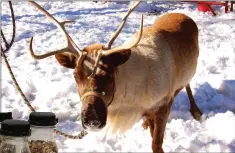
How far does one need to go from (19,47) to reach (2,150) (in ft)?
9.17

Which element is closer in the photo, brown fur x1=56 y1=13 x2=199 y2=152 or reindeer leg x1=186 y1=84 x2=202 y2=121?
brown fur x1=56 y1=13 x2=199 y2=152

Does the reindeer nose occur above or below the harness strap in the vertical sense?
below

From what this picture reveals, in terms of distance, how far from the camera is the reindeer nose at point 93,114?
1.34m

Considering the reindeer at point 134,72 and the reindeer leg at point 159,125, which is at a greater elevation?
the reindeer at point 134,72

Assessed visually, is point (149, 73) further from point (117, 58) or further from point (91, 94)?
point (91, 94)

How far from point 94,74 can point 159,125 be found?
1.98ft

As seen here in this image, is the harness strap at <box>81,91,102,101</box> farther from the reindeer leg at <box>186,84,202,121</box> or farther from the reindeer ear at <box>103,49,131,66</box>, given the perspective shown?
the reindeer leg at <box>186,84,202,121</box>

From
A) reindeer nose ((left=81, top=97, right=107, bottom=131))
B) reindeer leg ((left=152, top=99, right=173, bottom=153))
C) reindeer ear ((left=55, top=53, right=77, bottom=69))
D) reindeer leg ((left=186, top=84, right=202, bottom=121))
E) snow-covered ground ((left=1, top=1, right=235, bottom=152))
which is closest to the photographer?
reindeer nose ((left=81, top=97, right=107, bottom=131))

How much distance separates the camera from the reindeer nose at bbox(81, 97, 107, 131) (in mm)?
1344

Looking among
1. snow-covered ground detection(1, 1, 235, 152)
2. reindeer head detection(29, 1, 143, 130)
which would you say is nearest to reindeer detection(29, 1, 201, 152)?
reindeer head detection(29, 1, 143, 130)

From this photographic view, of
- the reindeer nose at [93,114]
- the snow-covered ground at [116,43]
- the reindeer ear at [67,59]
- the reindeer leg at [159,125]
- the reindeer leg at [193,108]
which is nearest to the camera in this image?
the reindeer nose at [93,114]

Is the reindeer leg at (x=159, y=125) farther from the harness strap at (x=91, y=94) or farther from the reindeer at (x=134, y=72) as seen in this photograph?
the harness strap at (x=91, y=94)

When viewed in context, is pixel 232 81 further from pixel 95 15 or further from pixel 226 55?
pixel 95 15

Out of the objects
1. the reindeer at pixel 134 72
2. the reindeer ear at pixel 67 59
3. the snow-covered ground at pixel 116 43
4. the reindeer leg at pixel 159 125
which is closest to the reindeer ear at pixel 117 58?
the reindeer at pixel 134 72
